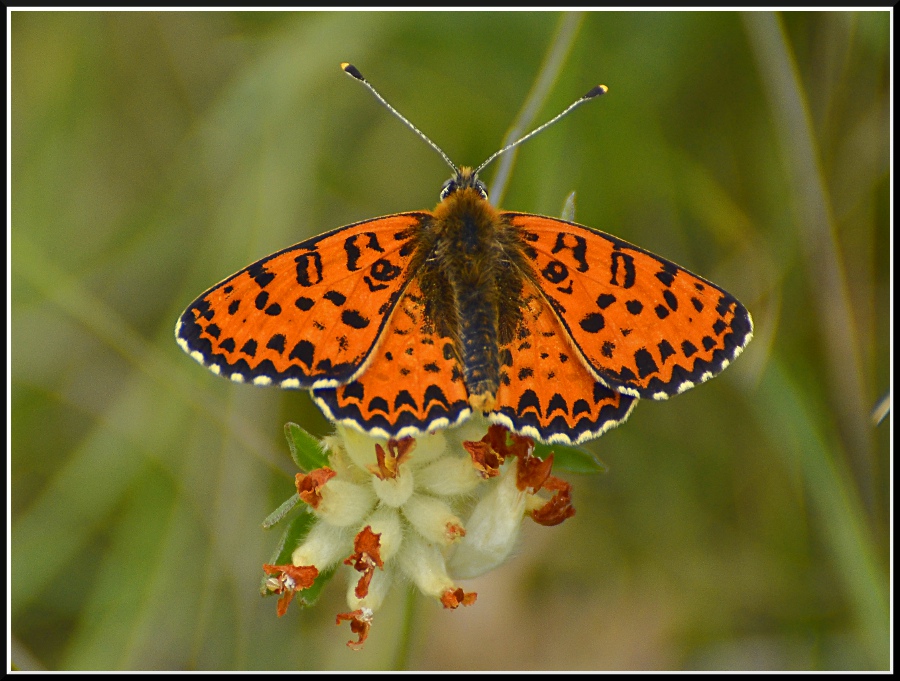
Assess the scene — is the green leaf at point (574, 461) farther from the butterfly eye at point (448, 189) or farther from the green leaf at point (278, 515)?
the butterfly eye at point (448, 189)

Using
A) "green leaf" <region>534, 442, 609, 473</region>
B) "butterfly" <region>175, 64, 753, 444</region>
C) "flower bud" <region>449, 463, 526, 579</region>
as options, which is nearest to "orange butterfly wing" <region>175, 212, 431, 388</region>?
"butterfly" <region>175, 64, 753, 444</region>

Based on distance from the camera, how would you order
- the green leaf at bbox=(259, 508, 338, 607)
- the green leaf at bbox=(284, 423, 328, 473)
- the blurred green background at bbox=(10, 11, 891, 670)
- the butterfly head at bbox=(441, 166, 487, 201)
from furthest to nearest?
the blurred green background at bbox=(10, 11, 891, 670) < the butterfly head at bbox=(441, 166, 487, 201) < the green leaf at bbox=(284, 423, 328, 473) < the green leaf at bbox=(259, 508, 338, 607)

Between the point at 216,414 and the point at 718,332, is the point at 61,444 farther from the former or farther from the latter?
the point at 718,332

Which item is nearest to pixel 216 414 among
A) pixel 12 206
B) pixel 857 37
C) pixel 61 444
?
pixel 61 444

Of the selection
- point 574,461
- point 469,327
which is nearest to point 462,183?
point 469,327

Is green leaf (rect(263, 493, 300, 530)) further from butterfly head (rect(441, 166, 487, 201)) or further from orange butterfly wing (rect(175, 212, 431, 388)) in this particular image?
butterfly head (rect(441, 166, 487, 201))
